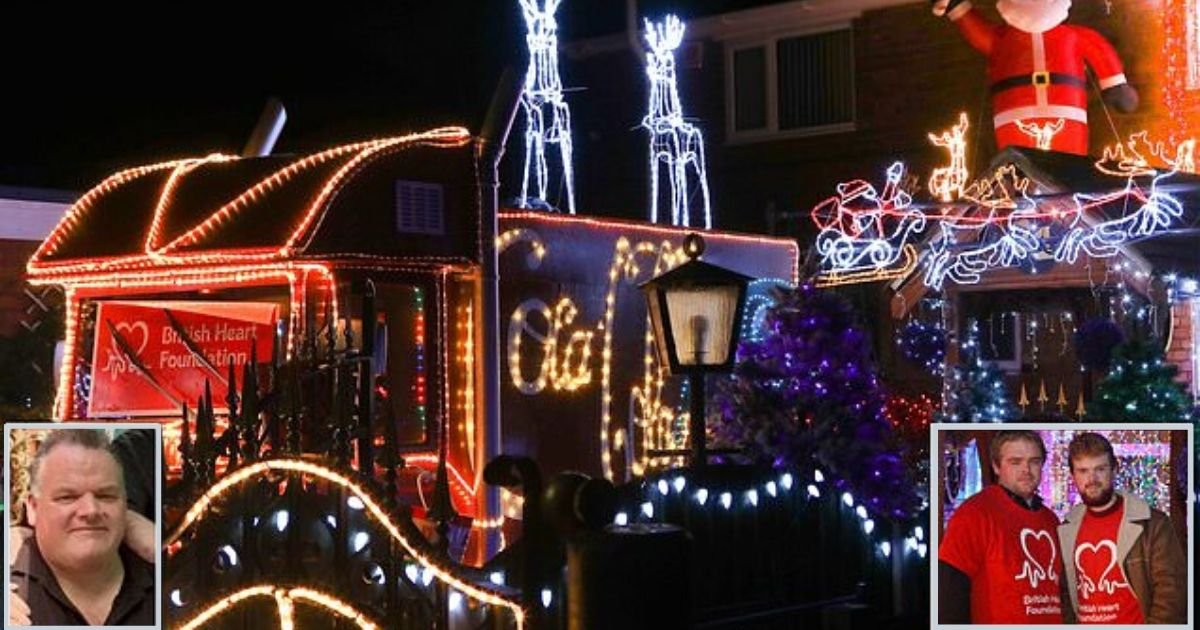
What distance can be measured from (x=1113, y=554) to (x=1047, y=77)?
13038 mm

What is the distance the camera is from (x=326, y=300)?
1009 centimetres

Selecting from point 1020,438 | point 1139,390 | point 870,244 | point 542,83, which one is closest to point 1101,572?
point 1020,438

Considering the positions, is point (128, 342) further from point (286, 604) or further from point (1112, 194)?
point (1112, 194)

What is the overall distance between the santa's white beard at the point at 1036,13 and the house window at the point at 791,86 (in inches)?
129

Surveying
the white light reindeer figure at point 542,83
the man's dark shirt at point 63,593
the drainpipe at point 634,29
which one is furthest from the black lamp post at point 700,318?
the drainpipe at point 634,29

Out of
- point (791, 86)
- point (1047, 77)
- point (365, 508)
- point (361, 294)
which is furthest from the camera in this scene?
point (791, 86)

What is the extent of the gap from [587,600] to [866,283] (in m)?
13.2

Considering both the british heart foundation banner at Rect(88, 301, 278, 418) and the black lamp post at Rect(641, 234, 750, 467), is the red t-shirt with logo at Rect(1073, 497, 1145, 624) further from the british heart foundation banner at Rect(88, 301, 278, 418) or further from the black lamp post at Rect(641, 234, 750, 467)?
the british heart foundation banner at Rect(88, 301, 278, 418)

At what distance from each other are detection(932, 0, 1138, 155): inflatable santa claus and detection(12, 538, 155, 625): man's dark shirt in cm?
1352

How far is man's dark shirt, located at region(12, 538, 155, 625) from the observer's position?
230 inches

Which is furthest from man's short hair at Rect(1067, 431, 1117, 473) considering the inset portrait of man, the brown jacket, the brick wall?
the brick wall

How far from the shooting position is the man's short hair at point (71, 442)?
228 inches

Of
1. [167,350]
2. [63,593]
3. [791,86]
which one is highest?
[791,86]

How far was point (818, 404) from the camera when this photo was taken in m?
10.6
